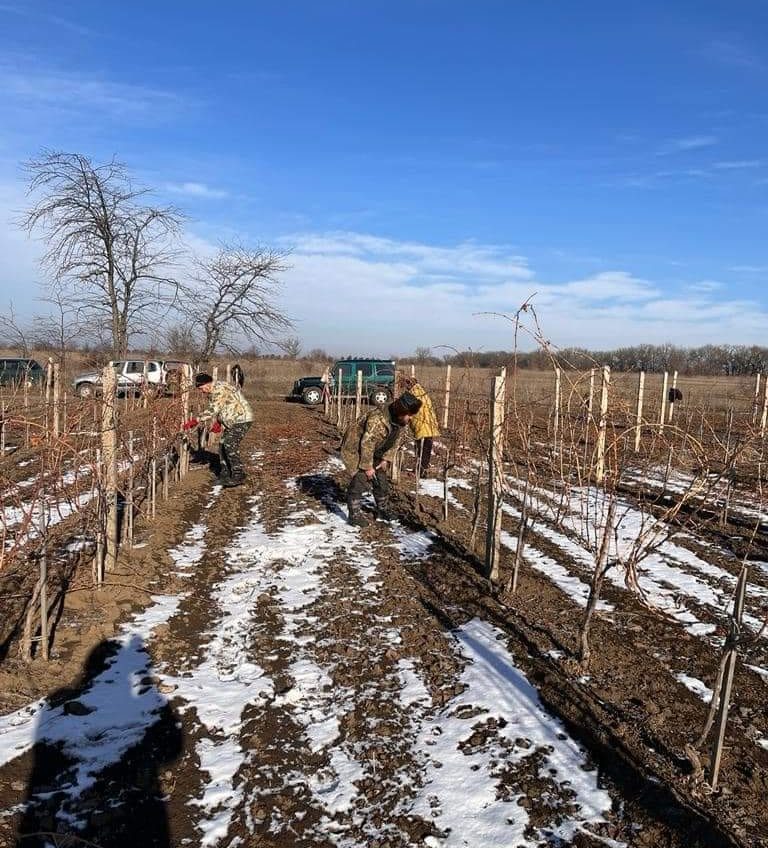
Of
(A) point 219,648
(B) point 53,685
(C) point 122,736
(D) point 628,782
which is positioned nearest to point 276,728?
(C) point 122,736

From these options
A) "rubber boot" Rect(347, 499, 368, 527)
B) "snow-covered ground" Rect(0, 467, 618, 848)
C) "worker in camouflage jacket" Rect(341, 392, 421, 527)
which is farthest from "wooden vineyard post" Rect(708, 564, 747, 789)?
"rubber boot" Rect(347, 499, 368, 527)

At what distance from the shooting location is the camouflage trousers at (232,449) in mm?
8484

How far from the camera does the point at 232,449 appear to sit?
28.5 ft

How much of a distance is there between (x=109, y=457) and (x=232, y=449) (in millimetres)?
3720

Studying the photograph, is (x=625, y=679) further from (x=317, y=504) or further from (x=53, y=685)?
(x=317, y=504)

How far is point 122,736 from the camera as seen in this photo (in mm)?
3102

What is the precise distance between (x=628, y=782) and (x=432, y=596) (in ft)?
7.61

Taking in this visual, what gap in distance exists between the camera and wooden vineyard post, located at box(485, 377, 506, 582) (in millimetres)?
5145

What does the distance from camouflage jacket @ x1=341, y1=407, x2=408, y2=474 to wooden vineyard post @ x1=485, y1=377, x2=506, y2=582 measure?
155 centimetres

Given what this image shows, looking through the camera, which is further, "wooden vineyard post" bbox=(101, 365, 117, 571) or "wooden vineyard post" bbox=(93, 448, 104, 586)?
"wooden vineyard post" bbox=(101, 365, 117, 571)

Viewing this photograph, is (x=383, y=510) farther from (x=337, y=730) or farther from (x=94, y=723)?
(x=94, y=723)

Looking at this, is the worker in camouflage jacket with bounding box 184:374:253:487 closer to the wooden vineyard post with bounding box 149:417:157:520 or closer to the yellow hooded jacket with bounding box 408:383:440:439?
the wooden vineyard post with bounding box 149:417:157:520

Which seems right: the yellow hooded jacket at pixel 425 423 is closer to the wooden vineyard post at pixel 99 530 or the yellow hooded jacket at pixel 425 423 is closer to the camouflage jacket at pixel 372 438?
the camouflage jacket at pixel 372 438

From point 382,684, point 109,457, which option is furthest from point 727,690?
point 109,457
